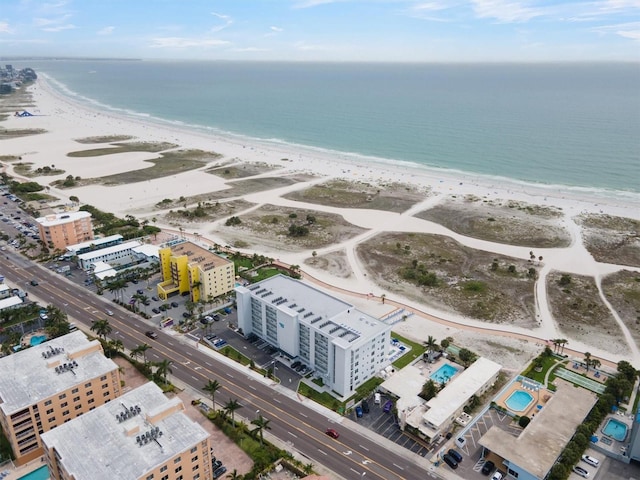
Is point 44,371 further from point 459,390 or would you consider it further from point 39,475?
point 459,390

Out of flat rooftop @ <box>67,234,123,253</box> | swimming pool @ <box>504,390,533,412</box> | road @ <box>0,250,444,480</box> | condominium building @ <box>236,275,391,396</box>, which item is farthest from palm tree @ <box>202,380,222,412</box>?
flat rooftop @ <box>67,234,123,253</box>

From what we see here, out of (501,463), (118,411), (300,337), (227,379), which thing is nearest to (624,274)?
(501,463)

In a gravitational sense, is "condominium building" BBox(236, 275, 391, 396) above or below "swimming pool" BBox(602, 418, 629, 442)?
above

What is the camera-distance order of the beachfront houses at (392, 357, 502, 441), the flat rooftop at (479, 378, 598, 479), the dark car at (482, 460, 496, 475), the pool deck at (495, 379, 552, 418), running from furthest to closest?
the pool deck at (495, 379, 552, 418)
the beachfront houses at (392, 357, 502, 441)
the dark car at (482, 460, 496, 475)
the flat rooftop at (479, 378, 598, 479)

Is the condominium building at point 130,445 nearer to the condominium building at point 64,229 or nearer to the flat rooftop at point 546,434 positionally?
the flat rooftop at point 546,434

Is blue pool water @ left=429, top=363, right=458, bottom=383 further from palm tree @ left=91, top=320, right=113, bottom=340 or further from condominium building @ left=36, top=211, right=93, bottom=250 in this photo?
condominium building @ left=36, top=211, right=93, bottom=250

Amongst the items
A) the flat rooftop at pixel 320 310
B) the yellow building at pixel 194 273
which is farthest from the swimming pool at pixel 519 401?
the yellow building at pixel 194 273

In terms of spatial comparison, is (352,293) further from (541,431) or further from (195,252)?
(541,431)
